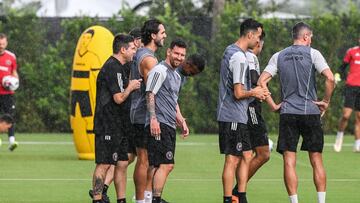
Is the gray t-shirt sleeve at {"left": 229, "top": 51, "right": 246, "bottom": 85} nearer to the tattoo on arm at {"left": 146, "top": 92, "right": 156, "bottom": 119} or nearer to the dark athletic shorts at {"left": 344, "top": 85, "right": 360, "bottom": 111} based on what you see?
the tattoo on arm at {"left": 146, "top": 92, "right": 156, "bottom": 119}

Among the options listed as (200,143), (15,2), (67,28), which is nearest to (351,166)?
(200,143)

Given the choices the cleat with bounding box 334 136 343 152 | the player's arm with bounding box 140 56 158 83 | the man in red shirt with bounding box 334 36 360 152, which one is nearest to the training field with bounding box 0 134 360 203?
the cleat with bounding box 334 136 343 152

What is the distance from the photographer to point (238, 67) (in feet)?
45.3

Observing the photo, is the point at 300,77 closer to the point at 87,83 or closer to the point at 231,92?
the point at 231,92

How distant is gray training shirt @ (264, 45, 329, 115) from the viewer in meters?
14.0

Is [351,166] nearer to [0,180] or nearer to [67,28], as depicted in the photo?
[0,180]

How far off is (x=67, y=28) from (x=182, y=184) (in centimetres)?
1252

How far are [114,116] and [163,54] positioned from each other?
15.1 m

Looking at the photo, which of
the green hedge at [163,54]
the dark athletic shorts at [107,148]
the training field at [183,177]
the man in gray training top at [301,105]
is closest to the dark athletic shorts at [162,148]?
the dark athletic shorts at [107,148]

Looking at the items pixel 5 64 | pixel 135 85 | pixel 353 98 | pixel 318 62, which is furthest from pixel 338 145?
pixel 135 85

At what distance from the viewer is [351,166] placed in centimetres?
2016

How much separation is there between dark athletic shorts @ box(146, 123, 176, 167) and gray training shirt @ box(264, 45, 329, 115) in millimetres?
1614

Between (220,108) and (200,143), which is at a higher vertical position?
(220,108)

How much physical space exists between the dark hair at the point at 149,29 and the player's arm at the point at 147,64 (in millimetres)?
308
